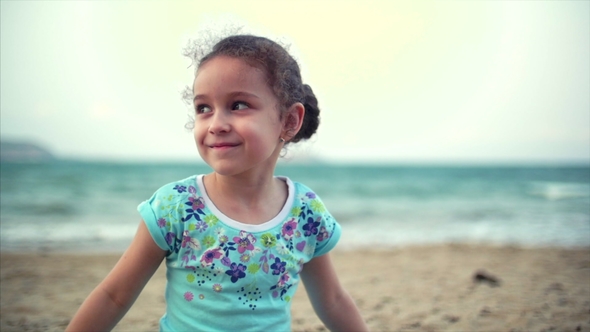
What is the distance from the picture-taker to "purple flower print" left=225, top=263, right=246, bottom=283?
1.42 meters

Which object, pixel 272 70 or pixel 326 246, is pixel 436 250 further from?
pixel 272 70

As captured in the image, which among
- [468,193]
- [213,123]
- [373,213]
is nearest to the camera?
[213,123]

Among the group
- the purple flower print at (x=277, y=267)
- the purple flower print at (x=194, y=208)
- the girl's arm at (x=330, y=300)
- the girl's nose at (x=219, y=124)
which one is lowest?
the girl's arm at (x=330, y=300)

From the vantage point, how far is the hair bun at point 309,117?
1740 millimetres

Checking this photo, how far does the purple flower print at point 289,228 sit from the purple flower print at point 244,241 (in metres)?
0.12

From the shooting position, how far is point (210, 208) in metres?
1.48

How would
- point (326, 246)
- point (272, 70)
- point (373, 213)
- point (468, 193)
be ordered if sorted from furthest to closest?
point (468, 193) → point (373, 213) → point (326, 246) → point (272, 70)

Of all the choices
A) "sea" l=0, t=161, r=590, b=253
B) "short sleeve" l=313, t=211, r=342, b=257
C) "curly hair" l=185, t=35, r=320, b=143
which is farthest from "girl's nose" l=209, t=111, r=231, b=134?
"sea" l=0, t=161, r=590, b=253

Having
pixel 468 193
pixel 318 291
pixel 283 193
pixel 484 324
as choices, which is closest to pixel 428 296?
pixel 484 324

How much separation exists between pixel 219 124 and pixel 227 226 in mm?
324

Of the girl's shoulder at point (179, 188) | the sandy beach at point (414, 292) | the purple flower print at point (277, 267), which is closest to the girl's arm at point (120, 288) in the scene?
the girl's shoulder at point (179, 188)

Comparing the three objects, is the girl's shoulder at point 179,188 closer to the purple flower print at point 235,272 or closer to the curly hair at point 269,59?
the purple flower print at point 235,272

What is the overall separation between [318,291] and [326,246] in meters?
0.20

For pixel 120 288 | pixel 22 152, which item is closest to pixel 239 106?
pixel 120 288
